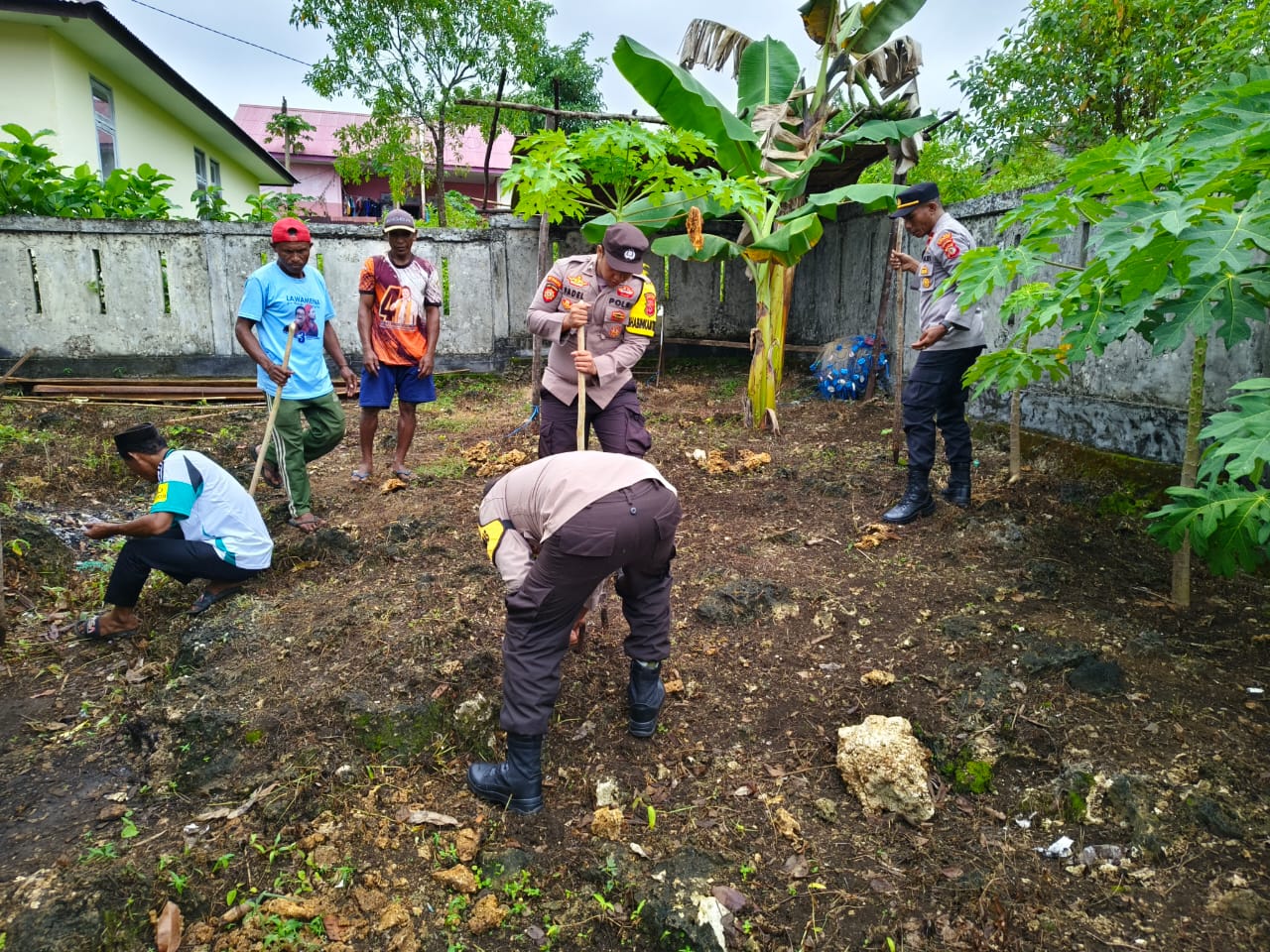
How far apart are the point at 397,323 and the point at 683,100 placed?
9.91 ft

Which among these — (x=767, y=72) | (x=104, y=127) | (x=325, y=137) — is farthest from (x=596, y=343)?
(x=325, y=137)

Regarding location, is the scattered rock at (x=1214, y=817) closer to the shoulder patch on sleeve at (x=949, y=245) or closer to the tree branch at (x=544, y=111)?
the shoulder patch on sleeve at (x=949, y=245)

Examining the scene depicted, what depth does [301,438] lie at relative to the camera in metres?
4.66

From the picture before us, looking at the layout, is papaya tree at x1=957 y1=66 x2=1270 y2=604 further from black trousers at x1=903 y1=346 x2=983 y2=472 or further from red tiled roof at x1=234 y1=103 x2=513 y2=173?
red tiled roof at x1=234 y1=103 x2=513 y2=173

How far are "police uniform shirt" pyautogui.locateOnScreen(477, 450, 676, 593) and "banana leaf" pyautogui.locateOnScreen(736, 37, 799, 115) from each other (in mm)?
6584

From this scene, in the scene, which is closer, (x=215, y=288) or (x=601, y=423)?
(x=601, y=423)

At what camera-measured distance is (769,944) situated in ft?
7.14

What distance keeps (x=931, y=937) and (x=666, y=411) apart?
6.32 m

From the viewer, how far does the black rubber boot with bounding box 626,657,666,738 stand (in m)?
2.91

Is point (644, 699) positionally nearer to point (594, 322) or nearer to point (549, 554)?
A: point (549, 554)

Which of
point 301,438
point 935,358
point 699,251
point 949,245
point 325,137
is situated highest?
point 325,137

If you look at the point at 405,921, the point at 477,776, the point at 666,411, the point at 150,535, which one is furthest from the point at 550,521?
the point at 666,411

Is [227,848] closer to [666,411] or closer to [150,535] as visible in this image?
[150,535]

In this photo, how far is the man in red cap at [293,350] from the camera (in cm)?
450
